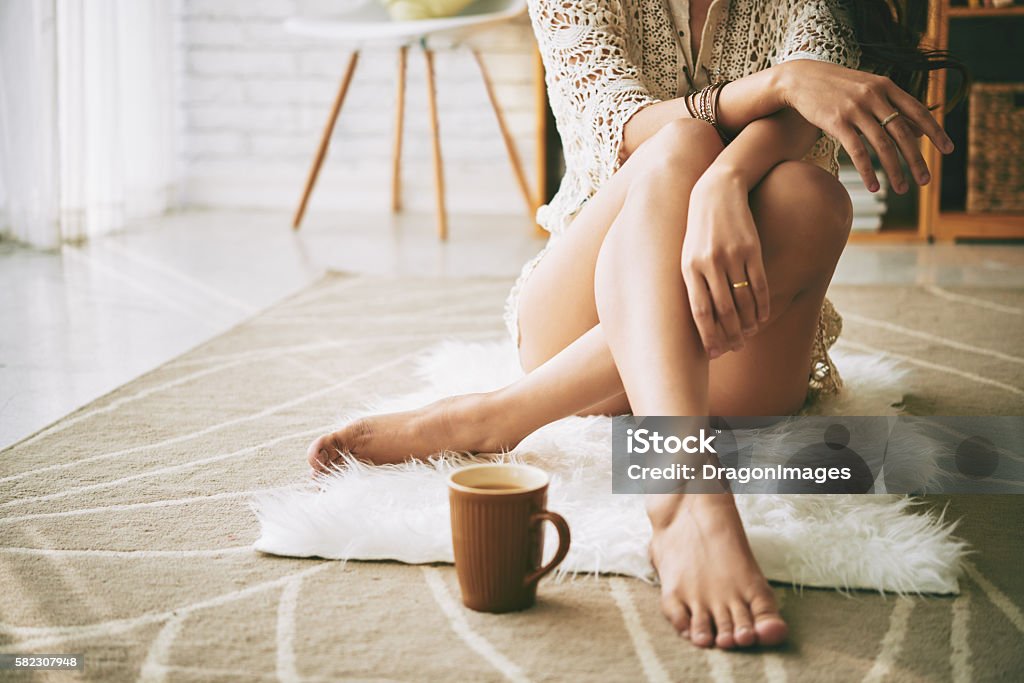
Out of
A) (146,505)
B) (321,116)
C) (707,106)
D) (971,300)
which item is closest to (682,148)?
(707,106)

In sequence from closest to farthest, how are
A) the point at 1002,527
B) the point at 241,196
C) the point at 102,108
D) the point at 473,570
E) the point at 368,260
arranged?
1. the point at 473,570
2. the point at 1002,527
3. the point at 368,260
4. the point at 102,108
5. the point at 241,196

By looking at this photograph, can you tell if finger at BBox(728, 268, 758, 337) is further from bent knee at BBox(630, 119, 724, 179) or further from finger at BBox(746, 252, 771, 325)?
bent knee at BBox(630, 119, 724, 179)

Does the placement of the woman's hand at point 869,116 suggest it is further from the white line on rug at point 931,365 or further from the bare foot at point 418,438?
the white line on rug at point 931,365

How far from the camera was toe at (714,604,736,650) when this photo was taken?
2.47ft

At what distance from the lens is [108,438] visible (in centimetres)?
126

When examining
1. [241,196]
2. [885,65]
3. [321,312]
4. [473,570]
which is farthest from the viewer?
[241,196]

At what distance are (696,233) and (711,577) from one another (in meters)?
0.29

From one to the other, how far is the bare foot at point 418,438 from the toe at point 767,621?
A: 15.1 inches

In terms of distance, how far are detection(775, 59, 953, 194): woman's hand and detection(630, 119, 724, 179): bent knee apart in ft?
0.29

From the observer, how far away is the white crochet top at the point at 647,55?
1.12 metres

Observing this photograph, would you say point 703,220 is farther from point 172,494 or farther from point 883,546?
point 172,494

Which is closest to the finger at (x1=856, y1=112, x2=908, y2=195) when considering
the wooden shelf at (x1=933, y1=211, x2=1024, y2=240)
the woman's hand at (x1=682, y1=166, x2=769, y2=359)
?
the woman's hand at (x1=682, y1=166, x2=769, y2=359)

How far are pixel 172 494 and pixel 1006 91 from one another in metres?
2.55

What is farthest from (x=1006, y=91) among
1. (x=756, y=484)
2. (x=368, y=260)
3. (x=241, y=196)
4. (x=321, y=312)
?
(x=241, y=196)
